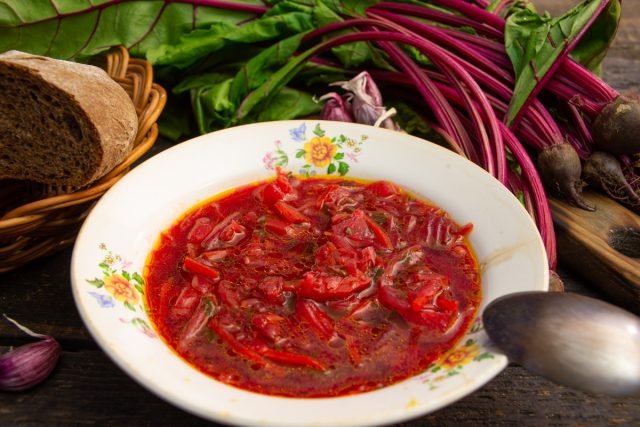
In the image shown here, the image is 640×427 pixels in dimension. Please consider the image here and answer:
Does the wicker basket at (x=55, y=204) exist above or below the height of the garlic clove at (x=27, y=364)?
above

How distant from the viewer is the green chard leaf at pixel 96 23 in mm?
3918

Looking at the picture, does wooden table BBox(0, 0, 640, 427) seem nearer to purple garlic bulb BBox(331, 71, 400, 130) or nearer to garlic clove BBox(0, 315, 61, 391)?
garlic clove BBox(0, 315, 61, 391)

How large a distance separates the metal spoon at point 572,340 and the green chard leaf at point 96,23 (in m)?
2.89

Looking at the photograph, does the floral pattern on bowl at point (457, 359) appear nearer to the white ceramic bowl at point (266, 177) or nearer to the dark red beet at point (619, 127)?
the white ceramic bowl at point (266, 177)

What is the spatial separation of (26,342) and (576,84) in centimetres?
312

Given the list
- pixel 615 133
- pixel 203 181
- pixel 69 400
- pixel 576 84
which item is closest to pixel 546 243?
pixel 615 133

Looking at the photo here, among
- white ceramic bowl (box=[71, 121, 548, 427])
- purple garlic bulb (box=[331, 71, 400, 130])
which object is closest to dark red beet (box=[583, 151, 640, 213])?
white ceramic bowl (box=[71, 121, 548, 427])

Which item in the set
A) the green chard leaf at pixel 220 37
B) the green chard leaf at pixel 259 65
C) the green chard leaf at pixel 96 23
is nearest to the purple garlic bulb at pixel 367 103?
the green chard leaf at pixel 259 65

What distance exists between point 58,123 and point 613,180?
2.74 metres

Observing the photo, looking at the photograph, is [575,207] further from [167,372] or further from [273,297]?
[167,372]

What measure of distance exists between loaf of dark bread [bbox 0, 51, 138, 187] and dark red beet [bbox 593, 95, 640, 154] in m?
2.40

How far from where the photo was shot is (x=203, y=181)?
3172mm

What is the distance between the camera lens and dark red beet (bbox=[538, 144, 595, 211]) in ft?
11.1

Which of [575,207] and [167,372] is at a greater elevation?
[575,207]
